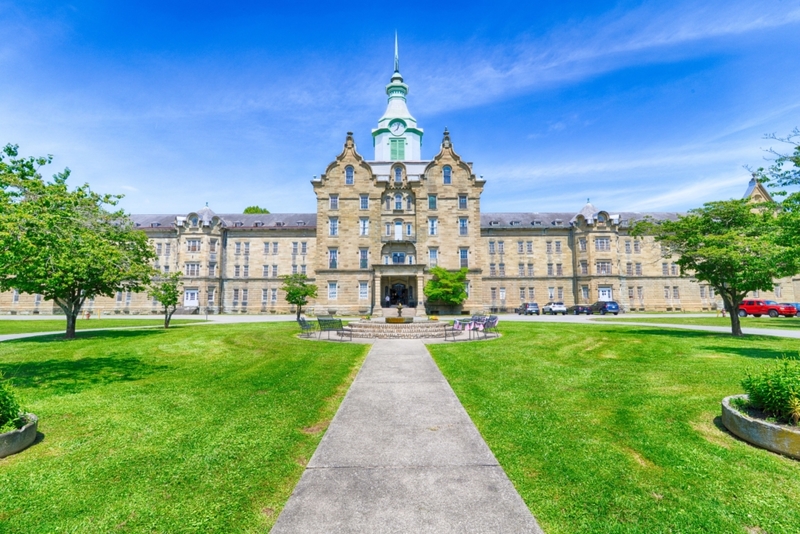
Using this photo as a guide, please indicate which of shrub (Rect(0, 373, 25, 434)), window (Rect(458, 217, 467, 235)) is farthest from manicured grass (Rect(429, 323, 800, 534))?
window (Rect(458, 217, 467, 235))

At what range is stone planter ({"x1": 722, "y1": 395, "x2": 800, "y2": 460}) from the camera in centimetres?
547

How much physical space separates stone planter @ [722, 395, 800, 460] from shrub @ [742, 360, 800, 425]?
0.37 metres

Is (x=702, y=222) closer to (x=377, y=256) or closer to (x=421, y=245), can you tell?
(x=421, y=245)

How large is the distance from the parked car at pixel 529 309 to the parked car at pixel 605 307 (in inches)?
265

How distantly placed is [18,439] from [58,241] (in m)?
6.41

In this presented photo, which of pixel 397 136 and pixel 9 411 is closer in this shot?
pixel 9 411

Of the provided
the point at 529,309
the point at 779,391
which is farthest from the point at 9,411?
the point at 529,309

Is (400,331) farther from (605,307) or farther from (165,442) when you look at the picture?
(605,307)

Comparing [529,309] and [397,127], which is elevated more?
[397,127]

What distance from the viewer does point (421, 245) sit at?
146ft

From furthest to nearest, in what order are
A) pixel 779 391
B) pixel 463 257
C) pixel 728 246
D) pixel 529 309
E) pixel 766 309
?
1. pixel 529 309
2. pixel 463 257
3. pixel 766 309
4. pixel 728 246
5. pixel 779 391

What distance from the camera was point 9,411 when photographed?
591 centimetres

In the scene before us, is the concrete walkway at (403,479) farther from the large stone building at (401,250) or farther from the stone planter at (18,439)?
the large stone building at (401,250)

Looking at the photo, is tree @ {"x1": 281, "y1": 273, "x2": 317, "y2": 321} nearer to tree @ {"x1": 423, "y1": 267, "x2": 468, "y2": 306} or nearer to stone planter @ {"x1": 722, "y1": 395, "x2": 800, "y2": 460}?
tree @ {"x1": 423, "y1": 267, "x2": 468, "y2": 306}
